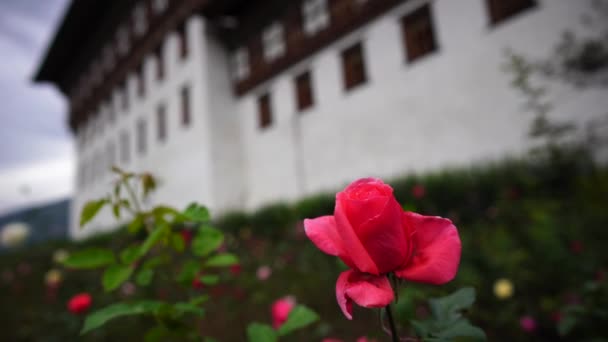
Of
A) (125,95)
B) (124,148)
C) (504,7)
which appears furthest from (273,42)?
(125,95)

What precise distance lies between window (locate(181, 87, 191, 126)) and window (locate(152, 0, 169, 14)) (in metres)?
3.70

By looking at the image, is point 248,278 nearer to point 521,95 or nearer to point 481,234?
point 481,234

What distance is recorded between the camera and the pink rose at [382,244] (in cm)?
40

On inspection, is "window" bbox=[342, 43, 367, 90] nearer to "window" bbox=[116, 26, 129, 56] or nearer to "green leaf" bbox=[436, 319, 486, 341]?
"green leaf" bbox=[436, 319, 486, 341]

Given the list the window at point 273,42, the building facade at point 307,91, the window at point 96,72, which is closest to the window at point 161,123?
the building facade at point 307,91

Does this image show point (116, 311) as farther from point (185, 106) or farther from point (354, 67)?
point (185, 106)

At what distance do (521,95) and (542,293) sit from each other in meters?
4.64

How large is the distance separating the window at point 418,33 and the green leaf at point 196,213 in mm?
7659

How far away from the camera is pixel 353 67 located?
28.6ft

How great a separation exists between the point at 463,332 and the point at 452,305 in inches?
4.8

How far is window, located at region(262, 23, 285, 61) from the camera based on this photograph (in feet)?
34.5

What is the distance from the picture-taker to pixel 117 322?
275cm

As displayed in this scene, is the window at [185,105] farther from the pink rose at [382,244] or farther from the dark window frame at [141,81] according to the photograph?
the pink rose at [382,244]

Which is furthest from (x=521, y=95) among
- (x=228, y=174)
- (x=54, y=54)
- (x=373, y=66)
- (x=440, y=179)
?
(x=54, y=54)
